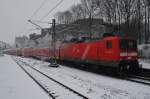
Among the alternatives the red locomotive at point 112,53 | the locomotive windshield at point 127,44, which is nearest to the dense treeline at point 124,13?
the red locomotive at point 112,53

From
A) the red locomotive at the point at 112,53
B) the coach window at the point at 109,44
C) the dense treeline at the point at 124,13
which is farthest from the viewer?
the dense treeline at the point at 124,13

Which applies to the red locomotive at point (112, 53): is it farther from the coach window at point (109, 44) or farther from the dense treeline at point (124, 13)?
the dense treeline at point (124, 13)

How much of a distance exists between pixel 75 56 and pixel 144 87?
13.0m

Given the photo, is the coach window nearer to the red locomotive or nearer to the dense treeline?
the red locomotive

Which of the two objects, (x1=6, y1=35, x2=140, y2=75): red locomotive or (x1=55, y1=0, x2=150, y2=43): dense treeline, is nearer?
(x1=6, y1=35, x2=140, y2=75): red locomotive

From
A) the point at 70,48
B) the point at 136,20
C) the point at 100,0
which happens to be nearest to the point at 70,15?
the point at 100,0

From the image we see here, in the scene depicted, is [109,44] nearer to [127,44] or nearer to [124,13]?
[127,44]

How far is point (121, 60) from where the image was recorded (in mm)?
16156

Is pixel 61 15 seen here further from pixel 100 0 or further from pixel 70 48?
pixel 70 48

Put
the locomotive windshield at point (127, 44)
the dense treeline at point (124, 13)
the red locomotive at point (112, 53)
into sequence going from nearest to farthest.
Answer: the red locomotive at point (112, 53) → the locomotive windshield at point (127, 44) → the dense treeline at point (124, 13)

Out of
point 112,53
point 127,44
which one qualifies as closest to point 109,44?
point 112,53

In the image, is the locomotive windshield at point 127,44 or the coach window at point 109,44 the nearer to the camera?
the locomotive windshield at point 127,44

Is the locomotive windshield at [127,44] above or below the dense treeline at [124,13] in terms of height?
below

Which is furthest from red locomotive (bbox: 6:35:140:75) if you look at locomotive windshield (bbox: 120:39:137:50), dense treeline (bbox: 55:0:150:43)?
dense treeline (bbox: 55:0:150:43)
